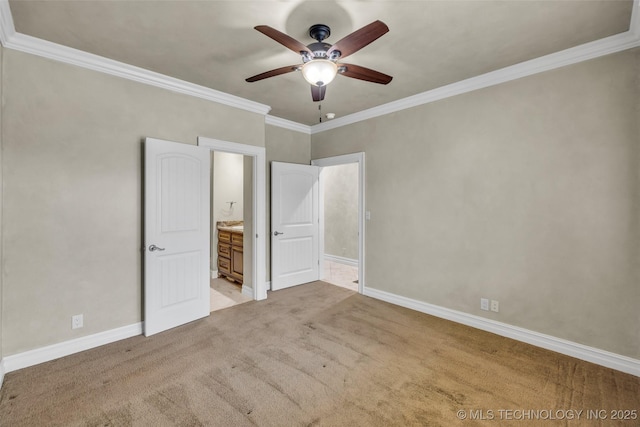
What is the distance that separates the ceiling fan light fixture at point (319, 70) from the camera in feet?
6.79

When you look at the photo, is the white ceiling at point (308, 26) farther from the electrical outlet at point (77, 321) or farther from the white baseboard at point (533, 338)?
the white baseboard at point (533, 338)

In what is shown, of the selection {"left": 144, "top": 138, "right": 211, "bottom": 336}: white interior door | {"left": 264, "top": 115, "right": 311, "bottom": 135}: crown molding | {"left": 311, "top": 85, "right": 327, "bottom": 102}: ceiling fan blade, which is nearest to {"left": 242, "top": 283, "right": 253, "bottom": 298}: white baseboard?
{"left": 144, "top": 138, "right": 211, "bottom": 336}: white interior door

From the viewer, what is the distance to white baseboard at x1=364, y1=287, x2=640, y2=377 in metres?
2.40

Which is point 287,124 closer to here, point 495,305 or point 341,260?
point 341,260

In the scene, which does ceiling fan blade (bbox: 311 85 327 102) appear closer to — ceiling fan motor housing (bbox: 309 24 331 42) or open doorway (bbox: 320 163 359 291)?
ceiling fan motor housing (bbox: 309 24 331 42)

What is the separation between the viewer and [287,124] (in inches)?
185

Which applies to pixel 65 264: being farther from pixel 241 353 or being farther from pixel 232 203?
pixel 232 203

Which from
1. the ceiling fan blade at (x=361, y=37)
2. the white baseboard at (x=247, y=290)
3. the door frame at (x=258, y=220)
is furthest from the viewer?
the white baseboard at (x=247, y=290)

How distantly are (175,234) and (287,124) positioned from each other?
8.16ft

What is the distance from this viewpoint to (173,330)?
123 inches

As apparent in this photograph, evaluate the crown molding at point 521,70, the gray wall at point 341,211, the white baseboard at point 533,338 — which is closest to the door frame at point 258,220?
the crown molding at point 521,70

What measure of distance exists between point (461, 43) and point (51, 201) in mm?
3766

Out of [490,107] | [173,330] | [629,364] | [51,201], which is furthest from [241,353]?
[490,107]

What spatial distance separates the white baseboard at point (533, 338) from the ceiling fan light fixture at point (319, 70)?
289cm
